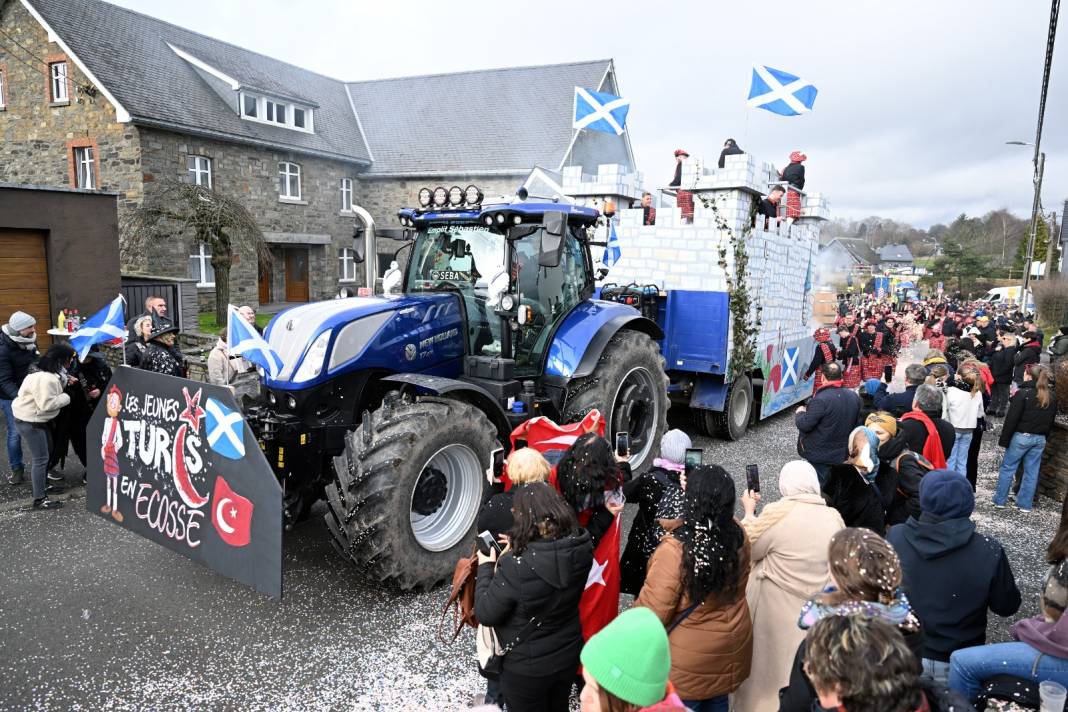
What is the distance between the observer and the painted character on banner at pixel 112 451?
4402 mm

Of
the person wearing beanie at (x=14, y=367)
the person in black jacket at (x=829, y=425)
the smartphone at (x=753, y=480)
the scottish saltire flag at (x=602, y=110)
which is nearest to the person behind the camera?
the smartphone at (x=753, y=480)

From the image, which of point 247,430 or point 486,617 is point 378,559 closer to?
point 247,430

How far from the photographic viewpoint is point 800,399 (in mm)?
10789

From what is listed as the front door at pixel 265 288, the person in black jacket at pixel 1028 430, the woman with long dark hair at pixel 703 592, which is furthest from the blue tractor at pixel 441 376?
the front door at pixel 265 288

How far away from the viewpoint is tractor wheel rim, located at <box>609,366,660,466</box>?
6398mm

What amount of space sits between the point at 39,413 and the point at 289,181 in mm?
16560

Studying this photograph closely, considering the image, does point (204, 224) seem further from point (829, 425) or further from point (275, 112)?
point (829, 425)

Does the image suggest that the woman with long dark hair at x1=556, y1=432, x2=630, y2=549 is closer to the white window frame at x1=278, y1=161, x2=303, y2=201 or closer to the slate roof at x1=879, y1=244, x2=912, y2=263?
the white window frame at x1=278, y1=161, x2=303, y2=201

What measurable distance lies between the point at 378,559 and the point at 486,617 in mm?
1677

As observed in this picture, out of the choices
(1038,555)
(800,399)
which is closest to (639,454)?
(1038,555)

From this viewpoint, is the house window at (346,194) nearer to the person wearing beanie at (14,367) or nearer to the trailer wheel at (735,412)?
the person wearing beanie at (14,367)

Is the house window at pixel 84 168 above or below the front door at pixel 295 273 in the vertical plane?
above

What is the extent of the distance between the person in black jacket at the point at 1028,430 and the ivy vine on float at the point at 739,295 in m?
2.77

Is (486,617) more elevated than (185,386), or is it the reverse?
(185,386)
